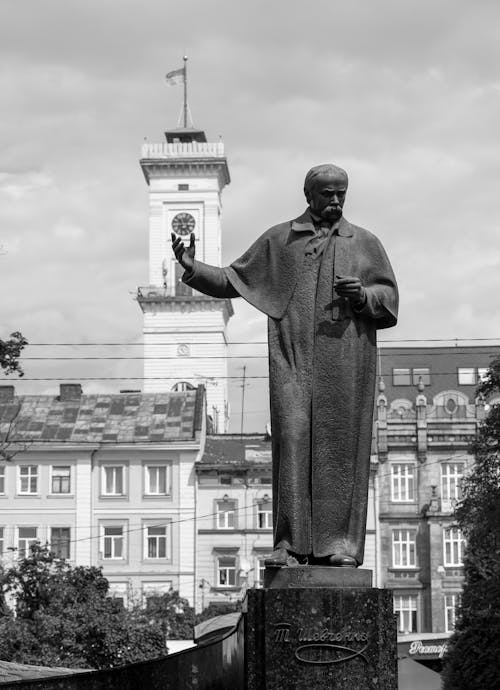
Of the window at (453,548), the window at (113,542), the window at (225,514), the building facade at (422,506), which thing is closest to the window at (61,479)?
the window at (113,542)

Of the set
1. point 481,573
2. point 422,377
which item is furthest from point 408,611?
point 422,377

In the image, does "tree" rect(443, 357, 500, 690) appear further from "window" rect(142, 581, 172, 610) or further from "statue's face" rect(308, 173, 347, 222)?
"statue's face" rect(308, 173, 347, 222)

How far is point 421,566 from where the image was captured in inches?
2881

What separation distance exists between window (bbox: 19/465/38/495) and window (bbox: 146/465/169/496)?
18.8ft

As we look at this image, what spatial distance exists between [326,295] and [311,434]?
0.89 meters

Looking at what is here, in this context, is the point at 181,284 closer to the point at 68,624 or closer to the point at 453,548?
the point at 453,548

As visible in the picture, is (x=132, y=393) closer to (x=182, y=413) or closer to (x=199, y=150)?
(x=182, y=413)

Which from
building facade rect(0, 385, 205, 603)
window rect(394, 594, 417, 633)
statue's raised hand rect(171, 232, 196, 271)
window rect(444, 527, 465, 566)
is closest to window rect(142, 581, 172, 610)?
building facade rect(0, 385, 205, 603)

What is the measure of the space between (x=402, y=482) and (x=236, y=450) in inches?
369

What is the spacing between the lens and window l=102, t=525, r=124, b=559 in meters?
69.9

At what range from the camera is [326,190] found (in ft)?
28.8

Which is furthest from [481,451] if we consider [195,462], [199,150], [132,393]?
[199,150]

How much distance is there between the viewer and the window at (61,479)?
Answer: 2768 inches

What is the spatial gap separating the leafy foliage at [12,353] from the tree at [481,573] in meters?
15.5
